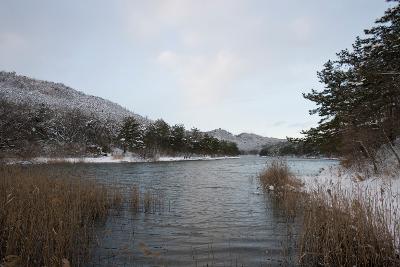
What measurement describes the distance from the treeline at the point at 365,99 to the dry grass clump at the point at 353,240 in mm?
5069

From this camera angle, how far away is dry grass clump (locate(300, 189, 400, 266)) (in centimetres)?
581

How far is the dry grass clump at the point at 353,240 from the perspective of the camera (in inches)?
229

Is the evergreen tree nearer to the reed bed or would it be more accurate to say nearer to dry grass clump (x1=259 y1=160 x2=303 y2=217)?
dry grass clump (x1=259 y1=160 x2=303 y2=217)

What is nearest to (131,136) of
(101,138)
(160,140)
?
(160,140)

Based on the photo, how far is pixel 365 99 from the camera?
61.3 feet

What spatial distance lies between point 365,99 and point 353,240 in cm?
1477

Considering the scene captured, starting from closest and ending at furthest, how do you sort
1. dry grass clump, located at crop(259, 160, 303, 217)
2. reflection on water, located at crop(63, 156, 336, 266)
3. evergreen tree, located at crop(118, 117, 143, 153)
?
reflection on water, located at crop(63, 156, 336, 266) < dry grass clump, located at crop(259, 160, 303, 217) < evergreen tree, located at crop(118, 117, 143, 153)

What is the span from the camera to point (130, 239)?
8055 millimetres

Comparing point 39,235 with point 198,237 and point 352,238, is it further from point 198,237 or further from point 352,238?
point 352,238

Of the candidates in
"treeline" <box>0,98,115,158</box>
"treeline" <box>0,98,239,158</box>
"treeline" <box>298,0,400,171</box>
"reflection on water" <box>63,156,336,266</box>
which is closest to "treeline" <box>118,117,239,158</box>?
"treeline" <box>0,98,239,158</box>

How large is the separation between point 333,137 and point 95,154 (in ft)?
159

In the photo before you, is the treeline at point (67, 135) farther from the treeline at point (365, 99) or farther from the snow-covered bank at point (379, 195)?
the snow-covered bank at point (379, 195)

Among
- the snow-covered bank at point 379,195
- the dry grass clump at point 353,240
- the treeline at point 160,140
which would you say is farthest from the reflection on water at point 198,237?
the treeline at point 160,140

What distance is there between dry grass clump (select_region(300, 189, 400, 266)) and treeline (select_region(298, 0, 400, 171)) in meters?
5.07
